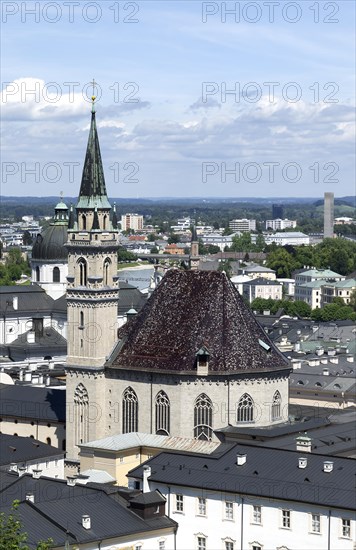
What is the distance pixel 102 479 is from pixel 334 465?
13.7 metres

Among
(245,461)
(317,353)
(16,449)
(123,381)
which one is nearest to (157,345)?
(123,381)

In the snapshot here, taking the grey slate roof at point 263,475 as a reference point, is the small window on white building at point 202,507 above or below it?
below

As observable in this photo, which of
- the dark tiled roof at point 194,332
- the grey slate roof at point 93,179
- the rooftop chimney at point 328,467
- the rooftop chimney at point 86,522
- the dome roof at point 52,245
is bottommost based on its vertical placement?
the rooftop chimney at point 86,522

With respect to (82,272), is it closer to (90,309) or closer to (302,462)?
(90,309)

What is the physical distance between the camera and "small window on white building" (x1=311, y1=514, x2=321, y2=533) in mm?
58594

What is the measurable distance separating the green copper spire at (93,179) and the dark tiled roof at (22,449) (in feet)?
39.8

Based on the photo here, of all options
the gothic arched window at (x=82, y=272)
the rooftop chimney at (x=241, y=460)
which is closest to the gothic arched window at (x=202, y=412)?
the gothic arched window at (x=82, y=272)

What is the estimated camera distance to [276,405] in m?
79.1

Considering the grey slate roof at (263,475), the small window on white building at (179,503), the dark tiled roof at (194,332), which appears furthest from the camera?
the dark tiled roof at (194,332)

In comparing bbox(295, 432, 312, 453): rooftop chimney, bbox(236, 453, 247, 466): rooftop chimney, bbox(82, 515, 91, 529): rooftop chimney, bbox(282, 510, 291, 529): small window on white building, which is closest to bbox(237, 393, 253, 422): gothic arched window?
bbox(295, 432, 312, 453): rooftop chimney

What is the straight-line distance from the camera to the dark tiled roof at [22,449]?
7556cm

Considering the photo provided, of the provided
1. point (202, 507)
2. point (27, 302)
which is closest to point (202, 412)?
point (202, 507)

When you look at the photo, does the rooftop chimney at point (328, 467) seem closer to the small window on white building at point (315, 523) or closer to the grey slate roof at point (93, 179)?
the small window on white building at point (315, 523)

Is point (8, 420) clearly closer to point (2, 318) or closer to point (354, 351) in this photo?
point (2, 318)
